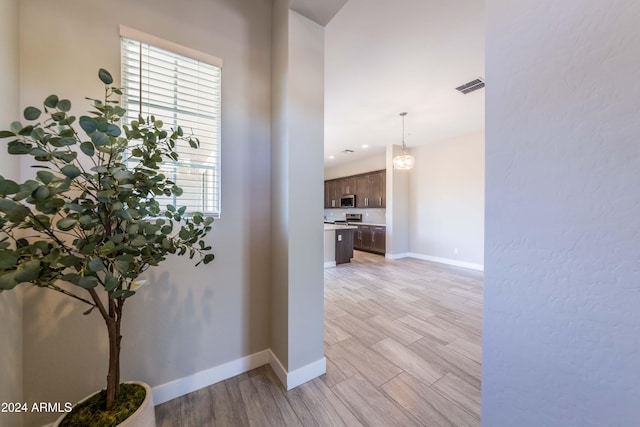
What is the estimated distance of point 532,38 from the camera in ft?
1.93

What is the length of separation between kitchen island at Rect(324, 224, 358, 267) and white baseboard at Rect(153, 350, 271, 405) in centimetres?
325

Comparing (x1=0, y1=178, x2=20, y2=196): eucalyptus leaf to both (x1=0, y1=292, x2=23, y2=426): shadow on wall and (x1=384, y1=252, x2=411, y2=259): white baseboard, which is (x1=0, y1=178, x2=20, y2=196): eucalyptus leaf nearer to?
(x1=0, y1=292, x2=23, y2=426): shadow on wall

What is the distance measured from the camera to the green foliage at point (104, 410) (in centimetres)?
90

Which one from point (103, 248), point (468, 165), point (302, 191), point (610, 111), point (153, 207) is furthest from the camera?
point (468, 165)

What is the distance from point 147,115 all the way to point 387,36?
2.22m

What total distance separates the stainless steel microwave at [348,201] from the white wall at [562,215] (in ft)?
22.2

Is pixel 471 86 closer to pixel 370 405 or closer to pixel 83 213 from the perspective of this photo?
pixel 370 405

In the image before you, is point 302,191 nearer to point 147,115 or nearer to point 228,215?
point 228,215

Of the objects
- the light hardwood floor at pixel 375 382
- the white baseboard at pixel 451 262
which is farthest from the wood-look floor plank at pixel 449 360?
the white baseboard at pixel 451 262

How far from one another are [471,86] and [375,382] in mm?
3629

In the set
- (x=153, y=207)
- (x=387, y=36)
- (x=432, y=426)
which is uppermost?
(x=387, y=36)

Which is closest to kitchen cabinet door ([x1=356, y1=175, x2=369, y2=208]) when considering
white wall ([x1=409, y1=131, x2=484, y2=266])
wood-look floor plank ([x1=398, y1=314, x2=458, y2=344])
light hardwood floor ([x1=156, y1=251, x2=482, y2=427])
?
white wall ([x1=409, y1=131, x2=484, y2=266])

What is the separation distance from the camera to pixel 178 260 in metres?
1.48

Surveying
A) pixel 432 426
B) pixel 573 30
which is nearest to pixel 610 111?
pixel 573 30
